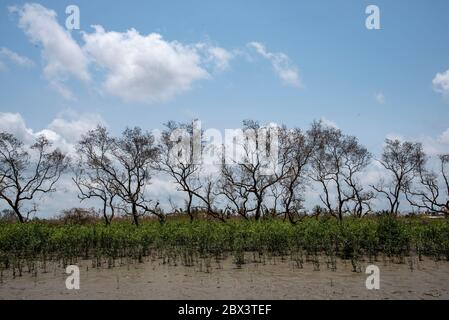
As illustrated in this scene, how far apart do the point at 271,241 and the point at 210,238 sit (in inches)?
115

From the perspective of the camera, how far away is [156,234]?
19.2 meters

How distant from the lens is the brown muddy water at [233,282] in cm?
1041

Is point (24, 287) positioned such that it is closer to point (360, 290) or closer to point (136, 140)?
point (360, 290)

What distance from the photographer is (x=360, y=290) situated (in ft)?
35.3

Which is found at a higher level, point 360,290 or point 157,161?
point 157,161

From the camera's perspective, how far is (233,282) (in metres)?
11.9

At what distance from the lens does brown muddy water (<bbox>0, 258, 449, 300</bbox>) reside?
34.2 ft
